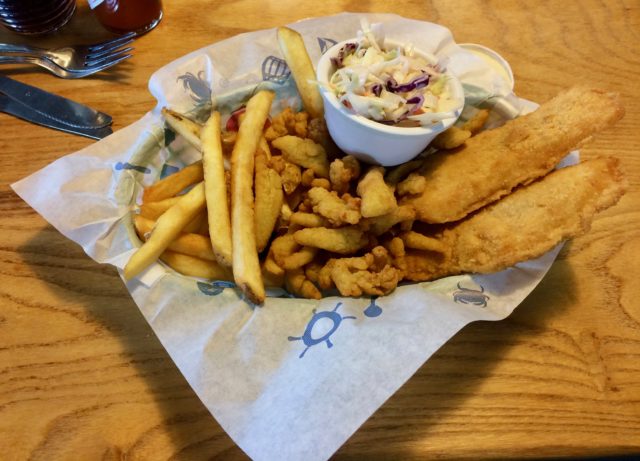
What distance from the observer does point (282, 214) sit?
1.28m

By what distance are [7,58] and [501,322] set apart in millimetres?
1925

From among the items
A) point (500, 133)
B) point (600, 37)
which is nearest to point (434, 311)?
point (500, 133)

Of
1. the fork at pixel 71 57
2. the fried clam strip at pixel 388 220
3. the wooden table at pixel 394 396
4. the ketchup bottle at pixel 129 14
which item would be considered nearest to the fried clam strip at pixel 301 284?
the fried clam strip at pixel 388 220

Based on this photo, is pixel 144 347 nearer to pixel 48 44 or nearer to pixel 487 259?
pixel 487 259

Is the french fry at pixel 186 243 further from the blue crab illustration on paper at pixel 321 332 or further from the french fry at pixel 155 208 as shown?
the blue crab illustration on paper at pixel 321 332

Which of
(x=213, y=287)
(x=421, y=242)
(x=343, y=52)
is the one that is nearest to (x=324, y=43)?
(x=343, y=52)

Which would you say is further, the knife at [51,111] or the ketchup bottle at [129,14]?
the ketchup bottle at [129,14]

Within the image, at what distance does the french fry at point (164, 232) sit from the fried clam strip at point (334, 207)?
0.96 ft

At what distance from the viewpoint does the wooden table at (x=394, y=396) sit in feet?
3.69

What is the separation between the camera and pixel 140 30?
1889 mm

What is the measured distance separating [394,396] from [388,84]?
30.8 inches

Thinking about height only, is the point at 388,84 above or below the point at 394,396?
above

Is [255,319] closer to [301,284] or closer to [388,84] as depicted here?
[301,284]

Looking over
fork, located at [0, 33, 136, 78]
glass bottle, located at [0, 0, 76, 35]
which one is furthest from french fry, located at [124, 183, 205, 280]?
glass bottle, located at [0, 0, 76, 35]
